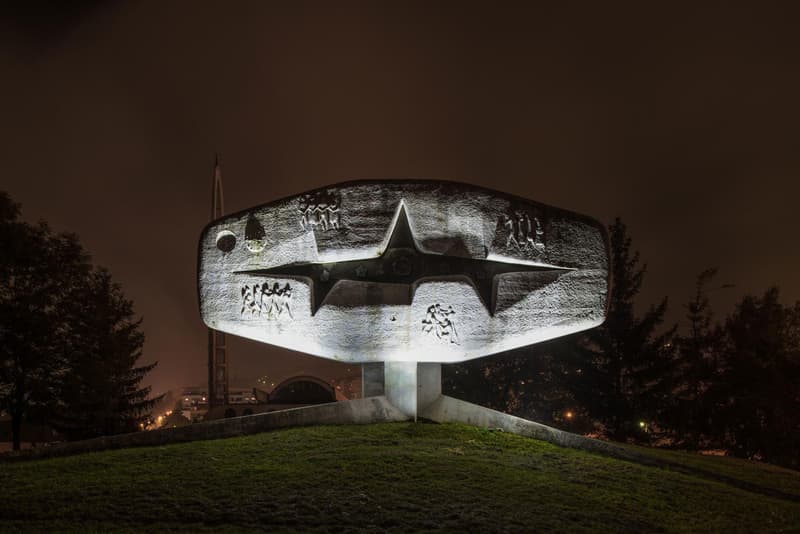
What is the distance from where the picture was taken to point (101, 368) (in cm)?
1681

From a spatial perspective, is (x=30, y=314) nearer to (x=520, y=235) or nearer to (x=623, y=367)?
(x=520, y=235)

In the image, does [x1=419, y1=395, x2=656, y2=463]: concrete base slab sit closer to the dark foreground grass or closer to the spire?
the dark foreground grass

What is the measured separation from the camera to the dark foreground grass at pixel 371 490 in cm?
596

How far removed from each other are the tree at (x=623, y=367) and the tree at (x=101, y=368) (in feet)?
44.9

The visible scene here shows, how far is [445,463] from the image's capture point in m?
8.07

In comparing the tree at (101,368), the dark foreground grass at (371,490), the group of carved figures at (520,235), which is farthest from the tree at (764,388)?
the tree at (101,368)

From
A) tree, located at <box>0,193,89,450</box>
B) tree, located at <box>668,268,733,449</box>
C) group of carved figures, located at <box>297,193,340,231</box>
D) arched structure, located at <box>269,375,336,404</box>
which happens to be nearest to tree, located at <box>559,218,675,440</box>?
tree, located at <box>668,268,733,449</box>

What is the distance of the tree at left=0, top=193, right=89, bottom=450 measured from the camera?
50.2 feet

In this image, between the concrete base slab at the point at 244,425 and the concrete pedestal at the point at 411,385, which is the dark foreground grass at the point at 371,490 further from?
the concrete pedestal at the point at 411,385

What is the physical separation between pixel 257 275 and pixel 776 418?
1582 centimetres

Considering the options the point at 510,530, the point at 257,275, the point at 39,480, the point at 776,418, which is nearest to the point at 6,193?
the point at 257,275

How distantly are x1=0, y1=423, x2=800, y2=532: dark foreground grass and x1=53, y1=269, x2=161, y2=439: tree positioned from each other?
28.0 ft

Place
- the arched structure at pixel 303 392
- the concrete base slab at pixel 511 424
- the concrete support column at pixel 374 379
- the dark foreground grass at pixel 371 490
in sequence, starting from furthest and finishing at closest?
the arched structure at pixel 303 392, the concrete support column at pixel 374 379, the concrete base slab at pixel 511 424, the dark foreground grass at pixel 371 490

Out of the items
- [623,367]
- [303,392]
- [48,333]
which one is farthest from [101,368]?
[623,367]
